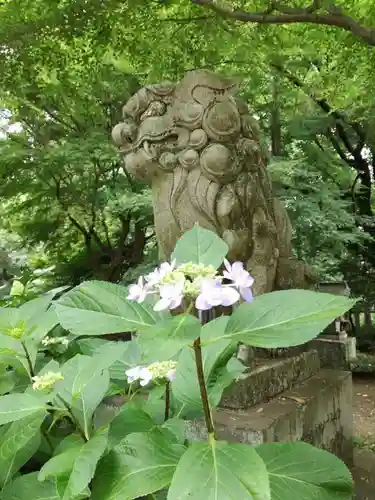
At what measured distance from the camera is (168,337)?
0.60m

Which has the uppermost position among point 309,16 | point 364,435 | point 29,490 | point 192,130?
point 309,16

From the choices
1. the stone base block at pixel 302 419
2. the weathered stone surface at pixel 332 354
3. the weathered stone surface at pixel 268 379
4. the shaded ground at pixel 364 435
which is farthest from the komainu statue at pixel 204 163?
the shaded ground at pixel 364 435

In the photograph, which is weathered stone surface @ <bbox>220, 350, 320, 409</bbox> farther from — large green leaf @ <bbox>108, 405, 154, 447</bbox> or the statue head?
large green leaf @ <bbox>108, 405, 154, 447</bbox>

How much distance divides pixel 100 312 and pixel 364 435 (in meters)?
4.63

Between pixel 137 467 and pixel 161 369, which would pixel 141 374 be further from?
pixel 137 467

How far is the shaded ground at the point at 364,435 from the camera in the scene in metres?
3.07

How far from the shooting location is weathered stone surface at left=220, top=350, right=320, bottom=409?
250cm

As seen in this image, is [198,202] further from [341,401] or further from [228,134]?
[341,401]

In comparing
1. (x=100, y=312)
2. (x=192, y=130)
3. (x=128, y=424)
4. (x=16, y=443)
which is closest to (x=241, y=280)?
(x=100, y=312)

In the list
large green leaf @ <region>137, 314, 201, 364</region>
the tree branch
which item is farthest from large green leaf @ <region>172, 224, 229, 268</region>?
the tree branch

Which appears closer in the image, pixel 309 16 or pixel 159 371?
pixel 159 371

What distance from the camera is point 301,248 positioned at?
743 cm

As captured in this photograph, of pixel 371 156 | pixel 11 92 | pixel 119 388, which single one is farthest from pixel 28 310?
pixel 371 156

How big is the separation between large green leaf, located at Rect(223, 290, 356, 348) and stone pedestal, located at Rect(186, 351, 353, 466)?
151cm
